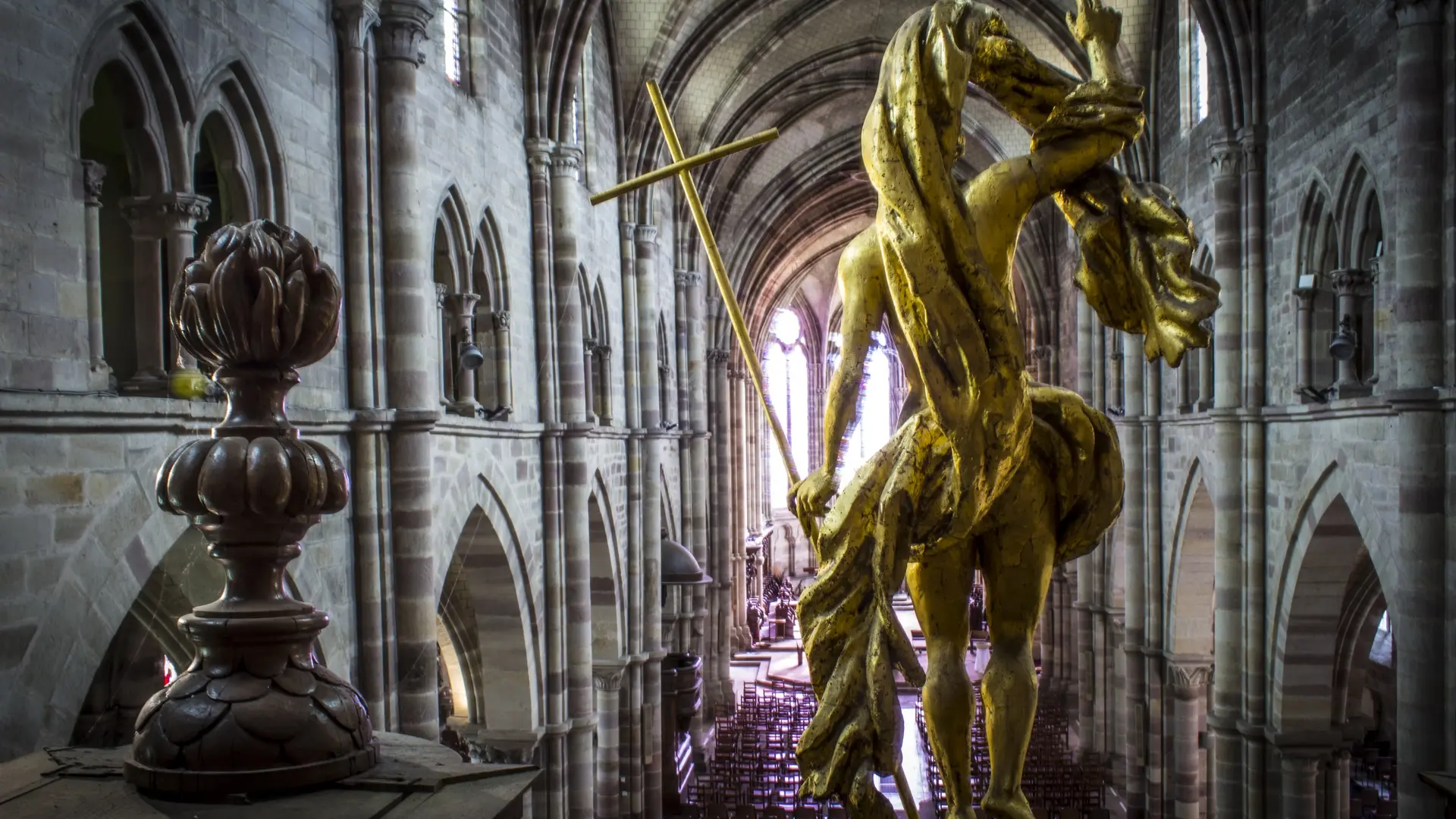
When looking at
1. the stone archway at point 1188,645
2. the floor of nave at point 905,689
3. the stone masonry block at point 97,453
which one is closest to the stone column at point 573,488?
the floor of nave at point 905,689

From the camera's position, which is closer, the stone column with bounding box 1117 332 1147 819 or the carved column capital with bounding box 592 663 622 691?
the carved column capital with bounding box 592 663 622 691

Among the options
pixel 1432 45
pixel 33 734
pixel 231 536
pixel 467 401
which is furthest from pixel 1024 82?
pixel 467 401

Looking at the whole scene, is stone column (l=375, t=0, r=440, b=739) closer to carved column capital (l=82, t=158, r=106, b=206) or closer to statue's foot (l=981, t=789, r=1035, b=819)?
carved column capital (l=82, t=158, r=106, b=206)

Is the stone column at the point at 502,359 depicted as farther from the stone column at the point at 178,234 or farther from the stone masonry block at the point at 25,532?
the stone masonry block at the point at 25,532

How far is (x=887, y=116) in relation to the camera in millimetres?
3186

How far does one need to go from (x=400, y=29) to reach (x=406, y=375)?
2702 mm

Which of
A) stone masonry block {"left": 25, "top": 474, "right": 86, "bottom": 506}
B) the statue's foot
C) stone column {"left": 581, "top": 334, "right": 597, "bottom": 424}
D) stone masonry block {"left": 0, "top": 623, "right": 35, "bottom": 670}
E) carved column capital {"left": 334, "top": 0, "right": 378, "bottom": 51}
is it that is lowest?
the statue's foot

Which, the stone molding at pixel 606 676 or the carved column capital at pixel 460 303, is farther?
the stone molding at pixel 606 676

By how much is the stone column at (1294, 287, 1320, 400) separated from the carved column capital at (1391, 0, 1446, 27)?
10.9ft

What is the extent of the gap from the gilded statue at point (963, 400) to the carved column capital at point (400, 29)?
6.70 metres

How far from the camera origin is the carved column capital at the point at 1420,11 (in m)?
9.51

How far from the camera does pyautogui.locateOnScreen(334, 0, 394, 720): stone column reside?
871 cm

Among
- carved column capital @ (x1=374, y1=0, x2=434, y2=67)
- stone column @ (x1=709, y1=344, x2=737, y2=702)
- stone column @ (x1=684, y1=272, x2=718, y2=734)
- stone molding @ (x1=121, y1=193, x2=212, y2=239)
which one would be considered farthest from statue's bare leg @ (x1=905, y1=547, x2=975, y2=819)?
stone column @ (x1=709, y1=344, x2=737, y2=702)

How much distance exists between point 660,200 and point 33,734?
16919 millimetres
